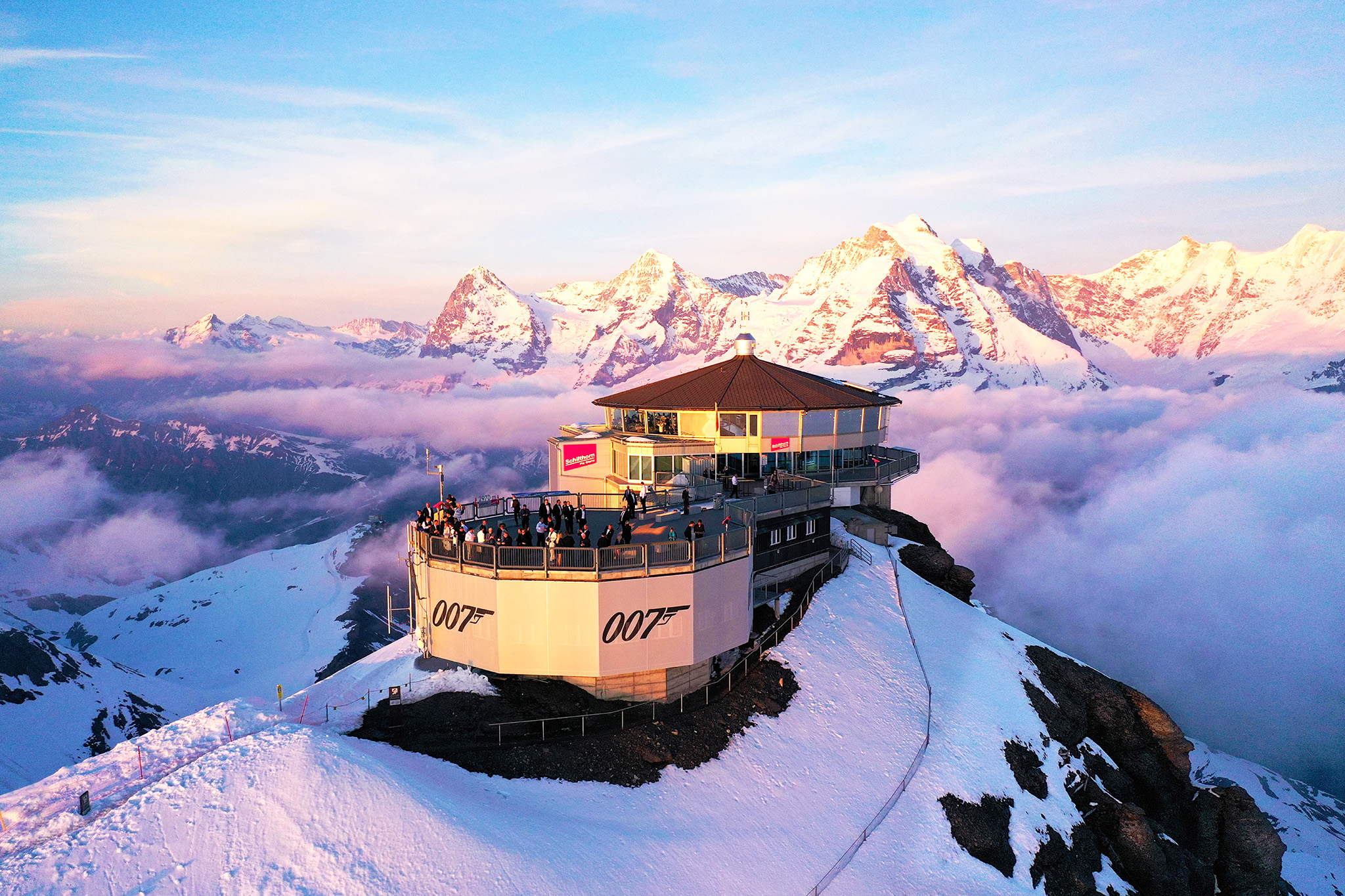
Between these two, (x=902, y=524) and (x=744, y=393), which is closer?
(x=744, y=393)

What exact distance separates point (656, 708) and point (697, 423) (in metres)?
25.6

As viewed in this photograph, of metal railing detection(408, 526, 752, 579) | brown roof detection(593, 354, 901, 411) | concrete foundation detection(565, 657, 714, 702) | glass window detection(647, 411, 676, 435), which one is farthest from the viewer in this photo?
glass window detection(647, 411, 676, 435)

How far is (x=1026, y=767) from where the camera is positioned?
117 feet

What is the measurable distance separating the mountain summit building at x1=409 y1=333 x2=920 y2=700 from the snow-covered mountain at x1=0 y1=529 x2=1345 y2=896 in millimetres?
3305

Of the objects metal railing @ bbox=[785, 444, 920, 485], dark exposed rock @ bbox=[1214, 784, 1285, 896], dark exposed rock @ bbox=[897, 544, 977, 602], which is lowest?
dark exposed rock @ bbox=[1214, 784, 1285, 896]

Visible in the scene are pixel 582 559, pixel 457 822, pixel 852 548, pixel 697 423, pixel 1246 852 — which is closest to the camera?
pixel 457 822

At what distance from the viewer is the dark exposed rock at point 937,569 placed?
54.4 meters

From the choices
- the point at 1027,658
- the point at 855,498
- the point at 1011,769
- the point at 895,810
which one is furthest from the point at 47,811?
the point at 855,498

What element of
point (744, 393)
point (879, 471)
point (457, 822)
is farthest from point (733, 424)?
point (457, 822)

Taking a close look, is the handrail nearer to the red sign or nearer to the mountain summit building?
the mountain summit building

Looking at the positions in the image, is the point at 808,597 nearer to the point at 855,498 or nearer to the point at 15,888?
the point at 855,498

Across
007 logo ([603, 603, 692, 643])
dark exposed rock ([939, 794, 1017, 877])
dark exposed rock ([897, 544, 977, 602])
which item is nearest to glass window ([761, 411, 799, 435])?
dark exposed rock ([897, 544, 977, 602])

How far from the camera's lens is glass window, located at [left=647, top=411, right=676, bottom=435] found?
53938 millimetres

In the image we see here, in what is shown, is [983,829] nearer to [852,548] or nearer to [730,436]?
[852,548]
